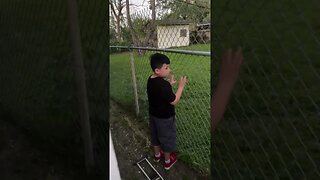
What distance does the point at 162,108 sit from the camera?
2.15 m

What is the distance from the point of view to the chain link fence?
2373 mm

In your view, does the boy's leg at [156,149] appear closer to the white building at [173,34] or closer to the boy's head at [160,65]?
the boy's head at [160,65]

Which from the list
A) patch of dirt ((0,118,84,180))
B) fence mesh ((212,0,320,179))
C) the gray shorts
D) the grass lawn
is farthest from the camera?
the grass lawn

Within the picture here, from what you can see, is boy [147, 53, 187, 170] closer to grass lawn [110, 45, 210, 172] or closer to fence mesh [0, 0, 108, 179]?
fence mesh [0, 0, 108, 179]

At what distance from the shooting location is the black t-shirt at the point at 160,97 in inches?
81.3

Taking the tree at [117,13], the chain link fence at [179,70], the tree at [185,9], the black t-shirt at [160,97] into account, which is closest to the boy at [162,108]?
the black t-shirt at [160,97]

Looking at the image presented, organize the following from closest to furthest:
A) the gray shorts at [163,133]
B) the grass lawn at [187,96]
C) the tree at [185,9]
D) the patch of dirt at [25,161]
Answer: the gray shorts at [163,133] < the tree at [185,9] < the patch of dirt at [25,161] < the grass lawn at [187,96]

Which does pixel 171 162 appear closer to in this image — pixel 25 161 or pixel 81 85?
pixel 81 85

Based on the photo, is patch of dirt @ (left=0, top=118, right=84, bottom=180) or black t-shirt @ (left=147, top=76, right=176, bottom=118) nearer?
black t-shirt @ (left=147, top=76, right=176, bottom=118)

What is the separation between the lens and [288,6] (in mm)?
1544

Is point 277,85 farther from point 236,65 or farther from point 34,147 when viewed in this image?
point 34,147

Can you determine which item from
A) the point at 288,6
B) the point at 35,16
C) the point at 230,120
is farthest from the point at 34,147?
the point at 288,6

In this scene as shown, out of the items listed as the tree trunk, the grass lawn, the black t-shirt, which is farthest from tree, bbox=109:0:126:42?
the black t-shirt

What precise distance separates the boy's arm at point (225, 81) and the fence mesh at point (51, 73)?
0.75 m
